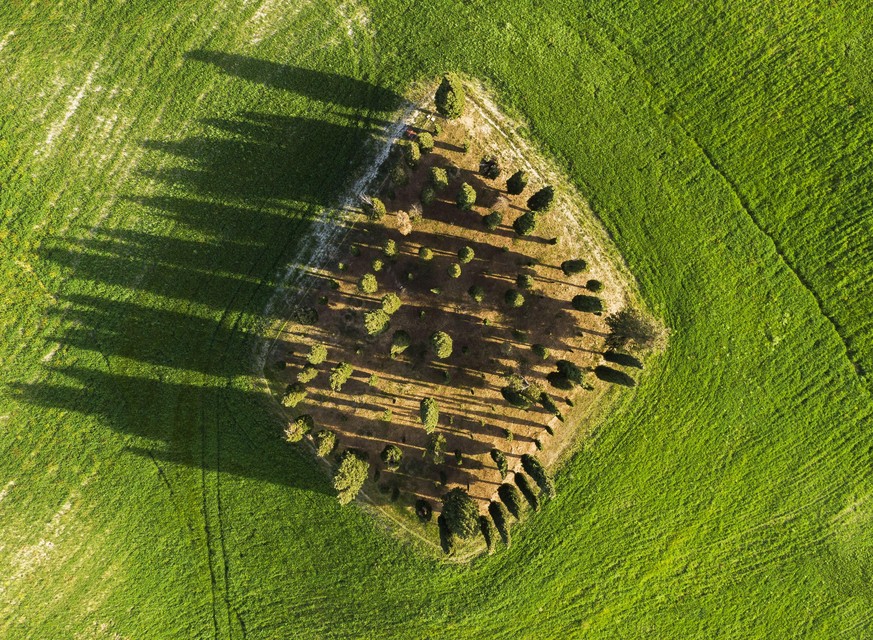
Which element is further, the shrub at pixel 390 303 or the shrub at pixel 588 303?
the shrub at pixel 588 303

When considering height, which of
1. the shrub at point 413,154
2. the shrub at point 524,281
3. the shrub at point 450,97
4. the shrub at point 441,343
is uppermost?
the shrub at point 450,97

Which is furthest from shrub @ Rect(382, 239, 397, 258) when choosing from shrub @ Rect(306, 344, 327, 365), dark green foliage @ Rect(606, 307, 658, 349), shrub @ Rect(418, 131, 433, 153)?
dark green foliage @ Rect(606, 307, 658, 349)

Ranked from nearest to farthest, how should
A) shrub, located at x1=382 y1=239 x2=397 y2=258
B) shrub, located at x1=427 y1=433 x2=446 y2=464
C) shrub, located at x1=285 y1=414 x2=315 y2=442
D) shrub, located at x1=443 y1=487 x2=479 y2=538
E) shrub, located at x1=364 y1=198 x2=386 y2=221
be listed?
shrub, located at x1=443 y1=487 x2=479 y2=538 < shrub, located at x1=364 y1=198 x2=386 y2=221 < shrub, located at x1=382 y1=239 x2=397 y2=258 < shrub, located at x1=285 y1=414 x2=315 y2=442 < shrub, located at x1=427 y1=433 x2=446 y2=464

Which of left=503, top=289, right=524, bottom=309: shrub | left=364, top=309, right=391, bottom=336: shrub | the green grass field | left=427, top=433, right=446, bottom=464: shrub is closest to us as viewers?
left=364, top=309, right=391, bottom=336: shrub

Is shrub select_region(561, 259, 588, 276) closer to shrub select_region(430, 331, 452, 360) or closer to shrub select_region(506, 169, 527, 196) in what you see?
shrub select_region(506, 169, 527, 196)

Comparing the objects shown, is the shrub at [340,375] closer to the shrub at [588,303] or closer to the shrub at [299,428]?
the shrub at [299,428]

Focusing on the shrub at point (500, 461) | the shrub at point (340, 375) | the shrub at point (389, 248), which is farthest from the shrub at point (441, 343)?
the shrub at point (500, 461)
